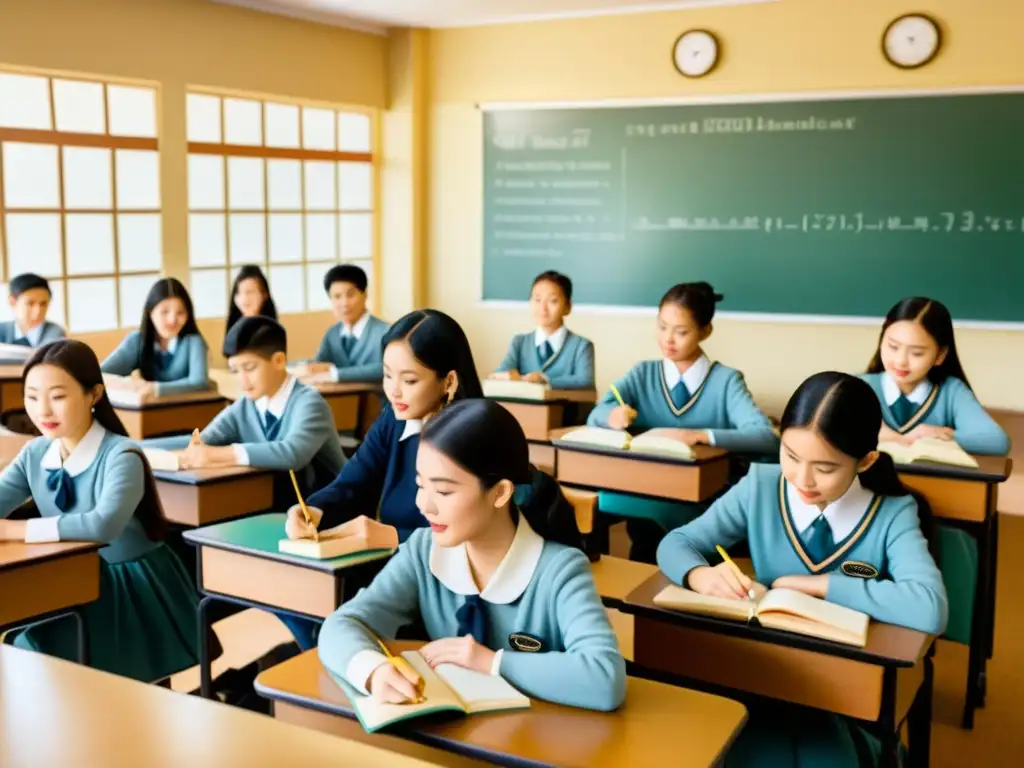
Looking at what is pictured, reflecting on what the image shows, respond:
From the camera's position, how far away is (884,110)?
6.07 metres

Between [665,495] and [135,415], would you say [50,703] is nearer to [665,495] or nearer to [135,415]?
[665,495]

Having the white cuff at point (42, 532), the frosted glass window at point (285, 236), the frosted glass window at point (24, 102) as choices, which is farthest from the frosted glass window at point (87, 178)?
the white cuff at point (42, 532)

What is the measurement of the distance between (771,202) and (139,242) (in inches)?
139

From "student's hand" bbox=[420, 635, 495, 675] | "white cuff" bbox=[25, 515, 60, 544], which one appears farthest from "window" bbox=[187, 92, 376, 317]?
"student's hand" bbox=[420, 635, 495, 675]

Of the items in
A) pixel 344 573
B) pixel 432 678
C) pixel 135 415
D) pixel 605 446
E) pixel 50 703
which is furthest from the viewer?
pixel 135 415

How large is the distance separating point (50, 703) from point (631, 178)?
19.0 feet

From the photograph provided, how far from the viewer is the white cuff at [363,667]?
163 cm

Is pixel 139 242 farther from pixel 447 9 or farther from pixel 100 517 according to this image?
pixel 100 517

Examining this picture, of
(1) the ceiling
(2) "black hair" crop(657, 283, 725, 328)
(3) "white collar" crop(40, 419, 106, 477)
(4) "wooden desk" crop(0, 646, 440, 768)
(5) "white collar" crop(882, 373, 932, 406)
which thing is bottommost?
(4) "wooden desk" crop(0, 646, 440, 768)

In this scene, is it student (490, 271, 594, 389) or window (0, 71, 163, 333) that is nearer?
student (490, 271, 594, 389)

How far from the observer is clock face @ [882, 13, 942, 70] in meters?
5.87

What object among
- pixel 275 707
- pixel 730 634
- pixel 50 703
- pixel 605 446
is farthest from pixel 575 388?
pixel 50 703

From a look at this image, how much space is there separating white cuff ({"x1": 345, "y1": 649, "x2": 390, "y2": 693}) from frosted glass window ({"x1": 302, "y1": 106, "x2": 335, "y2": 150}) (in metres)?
6.07

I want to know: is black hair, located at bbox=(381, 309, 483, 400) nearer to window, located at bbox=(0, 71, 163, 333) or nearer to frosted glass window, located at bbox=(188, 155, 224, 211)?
window, located at bbox=(0, 71, 163, 333)
